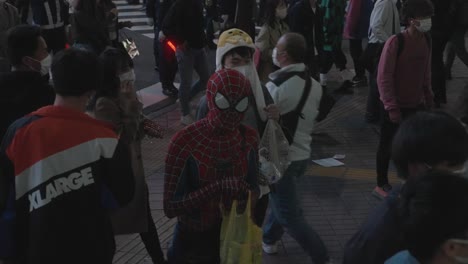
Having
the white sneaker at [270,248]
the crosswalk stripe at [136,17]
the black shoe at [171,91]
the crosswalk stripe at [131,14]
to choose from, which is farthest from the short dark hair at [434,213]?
the crosswalk stripe at [131,14]

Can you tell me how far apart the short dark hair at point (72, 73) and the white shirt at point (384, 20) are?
611 centimetres

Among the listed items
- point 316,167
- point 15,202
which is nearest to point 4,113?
point 15,202

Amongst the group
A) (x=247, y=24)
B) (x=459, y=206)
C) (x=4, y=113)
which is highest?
(x=459, y=206)

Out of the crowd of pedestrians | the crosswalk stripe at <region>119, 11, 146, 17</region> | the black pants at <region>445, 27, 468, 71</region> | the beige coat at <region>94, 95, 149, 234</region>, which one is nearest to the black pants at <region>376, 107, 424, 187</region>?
the crowd of pedestrians

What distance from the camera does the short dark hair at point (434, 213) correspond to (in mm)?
1931

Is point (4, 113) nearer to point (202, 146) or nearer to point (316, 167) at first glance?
point (202, 146)

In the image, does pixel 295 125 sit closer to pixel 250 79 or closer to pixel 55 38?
pixel 250 79

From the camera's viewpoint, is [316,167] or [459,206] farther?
[316,167]

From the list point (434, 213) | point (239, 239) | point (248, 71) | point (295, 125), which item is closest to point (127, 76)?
point (248, 71)

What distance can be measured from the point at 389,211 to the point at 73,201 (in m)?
1.33

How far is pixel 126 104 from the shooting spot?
12.7 ft

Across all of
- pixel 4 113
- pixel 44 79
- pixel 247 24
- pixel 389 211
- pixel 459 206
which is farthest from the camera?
pixel 247 24

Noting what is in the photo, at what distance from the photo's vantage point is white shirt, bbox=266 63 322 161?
14.7ft

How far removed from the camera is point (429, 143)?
243cm
